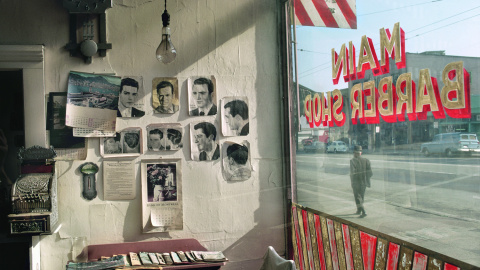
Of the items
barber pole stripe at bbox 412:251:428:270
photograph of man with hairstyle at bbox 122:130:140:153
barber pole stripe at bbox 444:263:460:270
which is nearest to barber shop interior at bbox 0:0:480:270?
photograph of man with hairstyle at bbox 122:130:140:153

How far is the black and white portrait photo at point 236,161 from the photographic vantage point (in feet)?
13.3

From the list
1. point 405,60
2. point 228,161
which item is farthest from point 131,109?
point 405,60

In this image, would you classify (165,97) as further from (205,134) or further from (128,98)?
(205,134)

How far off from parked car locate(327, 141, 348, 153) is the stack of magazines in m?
1.21

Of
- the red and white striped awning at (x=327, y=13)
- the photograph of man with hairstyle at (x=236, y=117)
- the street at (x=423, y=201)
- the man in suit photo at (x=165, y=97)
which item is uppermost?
the red and white striped awning at (x=327, y=13)

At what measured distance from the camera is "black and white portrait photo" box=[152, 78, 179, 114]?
154 inches

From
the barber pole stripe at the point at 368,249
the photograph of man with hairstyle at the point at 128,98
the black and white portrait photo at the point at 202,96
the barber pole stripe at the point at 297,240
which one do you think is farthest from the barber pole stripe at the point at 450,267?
the photograph of man with hairstyle at the point at 128,98

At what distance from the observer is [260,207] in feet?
13.6

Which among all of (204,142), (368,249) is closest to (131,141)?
(204,142)

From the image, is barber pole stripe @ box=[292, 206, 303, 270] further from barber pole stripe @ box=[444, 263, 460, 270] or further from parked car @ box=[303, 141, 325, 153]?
barber pole stripe @ box=[444, 263, 460, 270]

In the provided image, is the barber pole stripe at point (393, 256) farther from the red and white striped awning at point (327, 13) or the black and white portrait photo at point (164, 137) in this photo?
the black and white portrait photo at point (164, 137)

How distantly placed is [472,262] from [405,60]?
1.10 m

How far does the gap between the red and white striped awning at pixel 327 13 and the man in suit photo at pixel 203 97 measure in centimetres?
96

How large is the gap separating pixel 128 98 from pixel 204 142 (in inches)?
29.7
